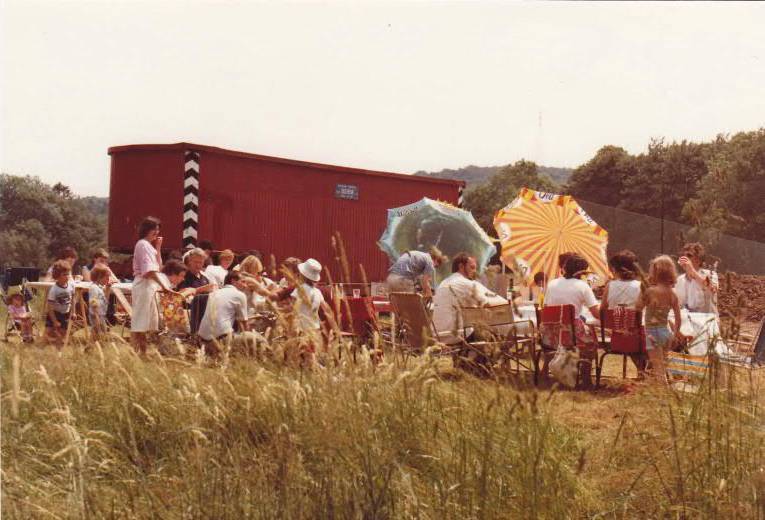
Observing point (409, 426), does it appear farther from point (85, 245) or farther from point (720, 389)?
point (85, 245)

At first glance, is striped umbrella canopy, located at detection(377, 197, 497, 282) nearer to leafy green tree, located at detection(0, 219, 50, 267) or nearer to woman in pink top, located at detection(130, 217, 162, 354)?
woman in pink top, located at detection(130, 217, 162, 354)

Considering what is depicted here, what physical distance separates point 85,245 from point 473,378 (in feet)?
240

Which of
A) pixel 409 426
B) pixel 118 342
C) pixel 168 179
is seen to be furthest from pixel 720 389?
pixel 168 179

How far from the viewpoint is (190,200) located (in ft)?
37.4

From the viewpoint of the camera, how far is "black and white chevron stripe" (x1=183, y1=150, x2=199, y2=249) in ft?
37.1

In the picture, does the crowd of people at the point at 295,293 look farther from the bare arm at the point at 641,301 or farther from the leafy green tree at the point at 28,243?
the leafy green tree at the point at 28,243

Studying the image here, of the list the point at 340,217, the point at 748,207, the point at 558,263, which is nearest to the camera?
the point at 558,263

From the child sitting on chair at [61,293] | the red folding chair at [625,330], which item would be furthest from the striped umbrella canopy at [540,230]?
the child sitting on chair at [61,293]

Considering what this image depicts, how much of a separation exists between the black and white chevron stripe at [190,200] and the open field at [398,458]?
27.7 feet

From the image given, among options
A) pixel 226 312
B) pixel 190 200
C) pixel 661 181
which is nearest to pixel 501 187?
pixel 661 181

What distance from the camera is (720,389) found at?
2.51m

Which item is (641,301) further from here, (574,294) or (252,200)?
(252,200)

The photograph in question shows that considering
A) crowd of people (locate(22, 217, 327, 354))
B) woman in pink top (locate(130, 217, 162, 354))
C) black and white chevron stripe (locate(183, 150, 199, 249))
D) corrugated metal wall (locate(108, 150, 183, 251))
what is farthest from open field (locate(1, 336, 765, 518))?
corrugated metal wall (locate(108, 150, 183, 251))

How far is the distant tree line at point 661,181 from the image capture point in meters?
30.3
